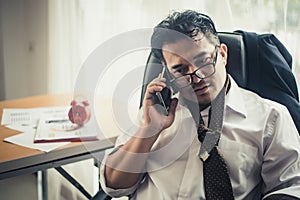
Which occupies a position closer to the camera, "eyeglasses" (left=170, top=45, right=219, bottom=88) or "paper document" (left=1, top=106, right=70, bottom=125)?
"eyeglasses" (left=170, top=45, right=219, bottom=88)

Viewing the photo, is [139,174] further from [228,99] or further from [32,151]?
[32,151]

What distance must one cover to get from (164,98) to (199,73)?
0.13m

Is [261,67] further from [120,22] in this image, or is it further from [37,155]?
[120,22]

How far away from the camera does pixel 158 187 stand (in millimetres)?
1322

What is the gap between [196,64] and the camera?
3.95 feet

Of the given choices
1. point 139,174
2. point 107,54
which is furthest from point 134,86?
point 139,174

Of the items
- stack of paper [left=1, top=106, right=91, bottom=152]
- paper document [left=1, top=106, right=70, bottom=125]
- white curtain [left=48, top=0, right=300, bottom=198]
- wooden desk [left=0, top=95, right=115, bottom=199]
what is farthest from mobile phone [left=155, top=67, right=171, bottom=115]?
paper document [left=1, top=106, right=70, bottom=125]

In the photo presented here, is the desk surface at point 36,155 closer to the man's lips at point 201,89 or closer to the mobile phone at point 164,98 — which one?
the mobile phone at point 164,98

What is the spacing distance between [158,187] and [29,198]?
106 cm

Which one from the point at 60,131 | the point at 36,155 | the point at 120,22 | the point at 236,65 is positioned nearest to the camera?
the point at 236,65

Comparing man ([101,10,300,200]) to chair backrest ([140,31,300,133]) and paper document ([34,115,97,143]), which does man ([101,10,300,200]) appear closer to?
chair backrest ([140,31,300,133])

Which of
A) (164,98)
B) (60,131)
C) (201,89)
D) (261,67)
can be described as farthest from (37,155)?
(261,67)

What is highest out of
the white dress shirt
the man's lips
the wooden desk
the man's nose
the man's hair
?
the man's hair

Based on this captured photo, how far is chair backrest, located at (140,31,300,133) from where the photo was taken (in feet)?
4.59
